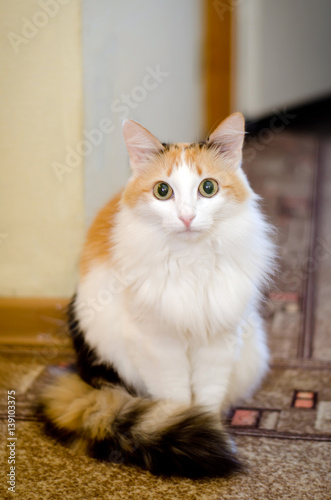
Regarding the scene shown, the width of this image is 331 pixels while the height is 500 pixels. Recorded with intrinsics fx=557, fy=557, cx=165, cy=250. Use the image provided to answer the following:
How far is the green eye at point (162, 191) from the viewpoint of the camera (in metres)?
1.22

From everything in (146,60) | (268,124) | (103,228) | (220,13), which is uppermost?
(220,13)

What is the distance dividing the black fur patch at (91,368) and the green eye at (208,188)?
0.52m

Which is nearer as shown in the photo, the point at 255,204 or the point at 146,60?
the point at 255,204

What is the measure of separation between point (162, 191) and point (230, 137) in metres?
0.20

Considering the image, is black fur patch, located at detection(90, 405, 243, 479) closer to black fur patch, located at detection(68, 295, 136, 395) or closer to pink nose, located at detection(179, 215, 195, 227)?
black fur patch, located at detection(68, 295, 136, 395)

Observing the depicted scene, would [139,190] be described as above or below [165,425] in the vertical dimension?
Result: above

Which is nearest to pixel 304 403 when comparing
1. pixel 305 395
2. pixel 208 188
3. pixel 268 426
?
pixel 305 395

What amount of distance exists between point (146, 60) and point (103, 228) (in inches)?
46.9

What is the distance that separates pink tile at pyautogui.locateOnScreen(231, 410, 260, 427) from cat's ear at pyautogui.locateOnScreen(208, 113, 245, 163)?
701mm

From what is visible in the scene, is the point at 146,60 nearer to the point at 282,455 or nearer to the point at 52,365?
the point at 52,365

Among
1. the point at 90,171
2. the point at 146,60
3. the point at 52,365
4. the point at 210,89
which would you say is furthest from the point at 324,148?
the point at 52,365

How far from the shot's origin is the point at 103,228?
4.72 feet

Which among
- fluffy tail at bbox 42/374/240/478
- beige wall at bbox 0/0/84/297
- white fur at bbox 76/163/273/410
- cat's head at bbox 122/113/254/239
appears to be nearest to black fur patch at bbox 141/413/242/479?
fluffy tail at bbox 42/374/240/478

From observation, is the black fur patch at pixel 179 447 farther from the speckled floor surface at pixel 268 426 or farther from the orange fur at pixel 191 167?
the orange fur at pixel 191 167
